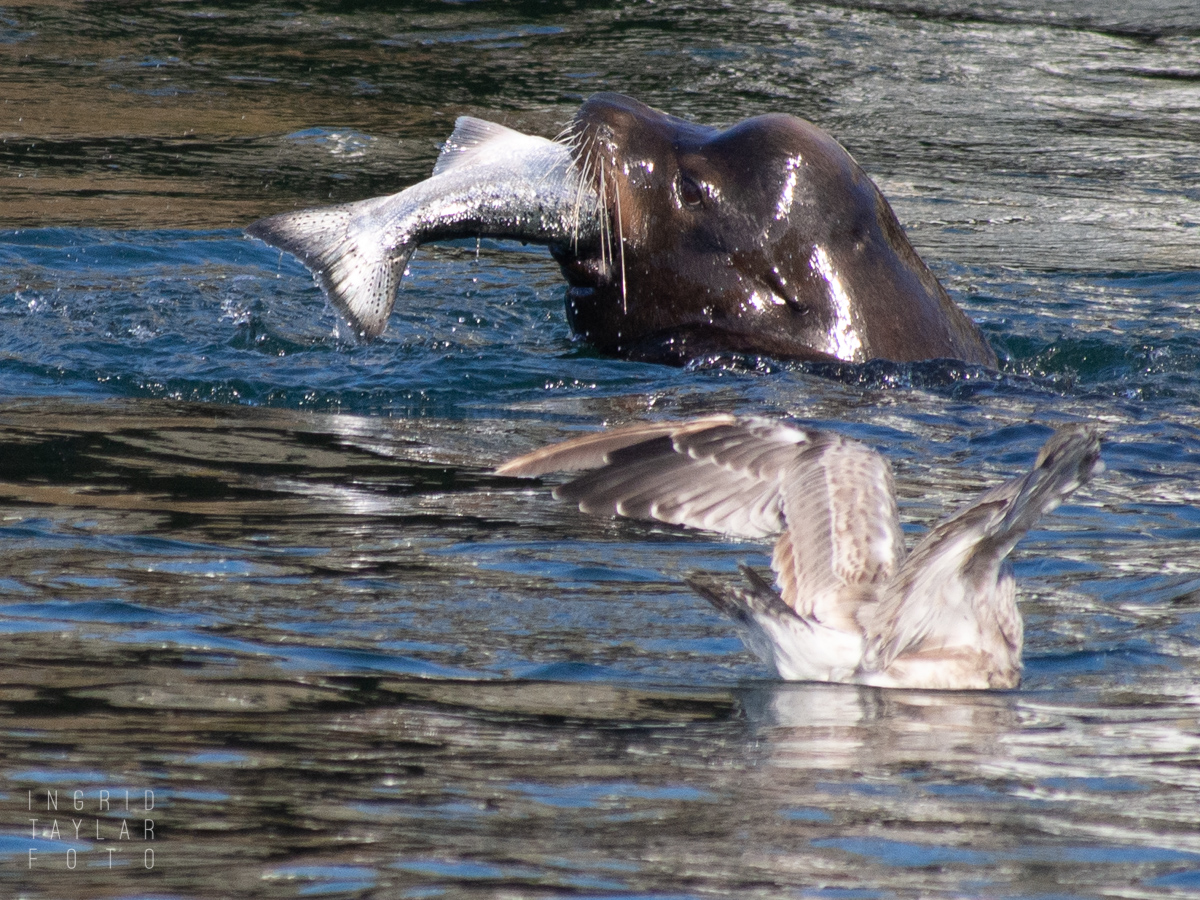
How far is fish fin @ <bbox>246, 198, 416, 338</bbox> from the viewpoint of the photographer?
17.7 ft

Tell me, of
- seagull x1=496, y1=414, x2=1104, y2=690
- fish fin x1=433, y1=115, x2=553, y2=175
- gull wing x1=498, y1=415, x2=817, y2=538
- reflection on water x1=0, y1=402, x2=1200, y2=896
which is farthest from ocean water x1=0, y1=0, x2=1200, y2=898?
fish fin x1=433, y1=115, x2=553, y2=175

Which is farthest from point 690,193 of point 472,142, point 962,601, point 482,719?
point 482,719

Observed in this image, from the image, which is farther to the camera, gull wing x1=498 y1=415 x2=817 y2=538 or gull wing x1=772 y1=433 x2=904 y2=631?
gull wing x1=498 y1=415 x2=817 y2=538

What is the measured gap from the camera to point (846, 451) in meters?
3.70

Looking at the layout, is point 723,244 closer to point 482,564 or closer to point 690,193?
point 690,193

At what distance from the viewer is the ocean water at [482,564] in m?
2.46

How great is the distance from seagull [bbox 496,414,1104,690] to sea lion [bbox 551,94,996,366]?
7.05 ft

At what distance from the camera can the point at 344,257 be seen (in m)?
A: 5.41

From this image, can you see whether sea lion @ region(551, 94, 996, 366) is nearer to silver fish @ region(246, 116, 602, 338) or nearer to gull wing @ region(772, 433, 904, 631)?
silver fish @ region(246, 116, 602, 338)

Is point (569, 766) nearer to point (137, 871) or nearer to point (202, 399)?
point (137, 871)

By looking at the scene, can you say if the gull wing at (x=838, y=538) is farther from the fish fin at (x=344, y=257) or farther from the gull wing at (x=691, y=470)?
the fish fin at (x=344, y=257)

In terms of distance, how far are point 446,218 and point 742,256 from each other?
3.20 ft

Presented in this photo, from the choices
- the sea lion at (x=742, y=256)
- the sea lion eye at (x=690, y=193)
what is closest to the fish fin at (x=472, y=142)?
the sea lion at (x=742, y=256)

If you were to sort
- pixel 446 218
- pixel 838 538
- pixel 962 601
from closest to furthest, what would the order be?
pixel 962 601
pixel 838 538
pixel 446 218
